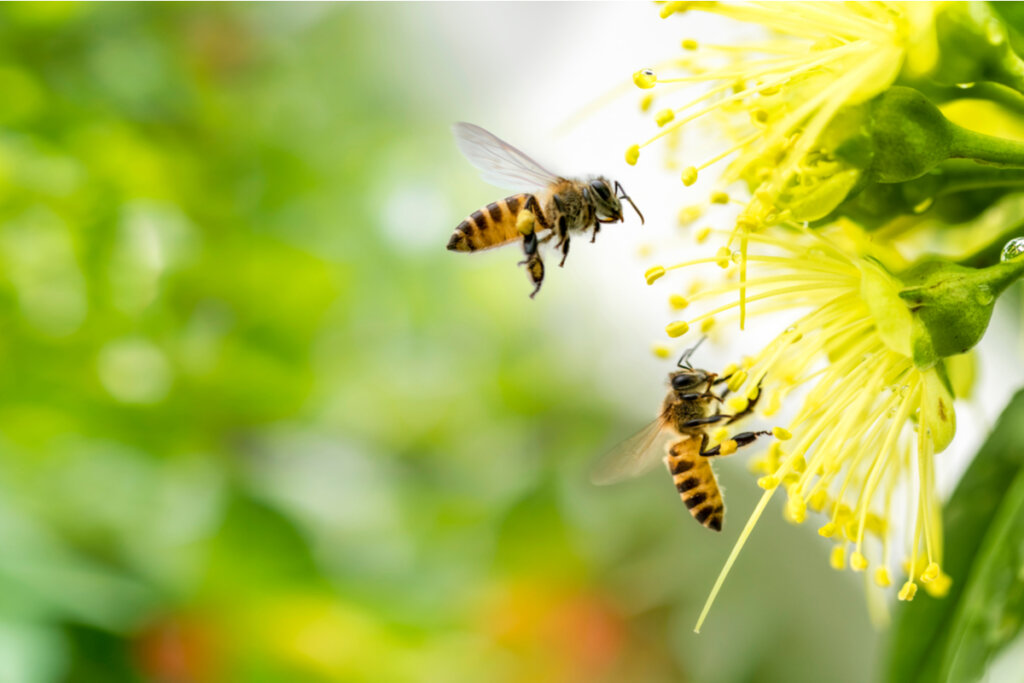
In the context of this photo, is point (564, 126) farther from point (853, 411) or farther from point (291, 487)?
point (291, 487)

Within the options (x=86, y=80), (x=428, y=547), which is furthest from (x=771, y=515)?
(x=86, y=80)

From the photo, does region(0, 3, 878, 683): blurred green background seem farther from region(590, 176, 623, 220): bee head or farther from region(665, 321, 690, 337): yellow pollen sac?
region(665, 321, 690, 337): yellow pollen sac

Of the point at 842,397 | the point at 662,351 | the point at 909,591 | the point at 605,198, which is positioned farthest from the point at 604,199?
the point at 909,591

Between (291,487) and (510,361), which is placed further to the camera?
(510,361)

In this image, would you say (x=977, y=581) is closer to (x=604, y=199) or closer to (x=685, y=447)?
(x=685, y=447)

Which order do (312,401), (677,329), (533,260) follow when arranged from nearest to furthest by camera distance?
1. (677,329)
2. (533,260)
3. (312,401)

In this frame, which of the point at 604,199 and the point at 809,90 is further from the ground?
the point at 604,199
